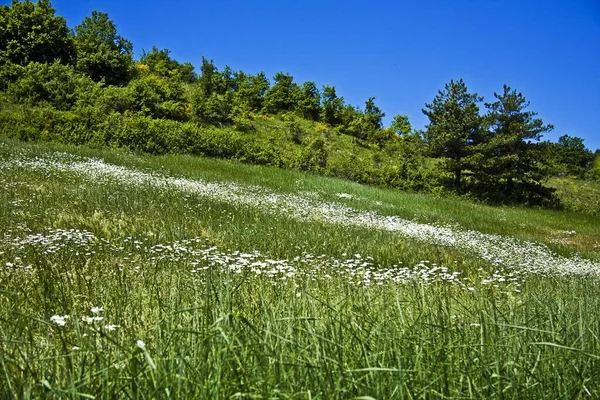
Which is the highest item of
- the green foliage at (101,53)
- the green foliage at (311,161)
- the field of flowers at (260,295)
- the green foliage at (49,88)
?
the green foliage at (101,53)

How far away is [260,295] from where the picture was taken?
8.51ft

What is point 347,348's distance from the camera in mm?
2021

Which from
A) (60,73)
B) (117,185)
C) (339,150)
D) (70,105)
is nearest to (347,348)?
(117,185)

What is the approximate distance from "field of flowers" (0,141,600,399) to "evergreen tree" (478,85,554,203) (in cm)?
1539

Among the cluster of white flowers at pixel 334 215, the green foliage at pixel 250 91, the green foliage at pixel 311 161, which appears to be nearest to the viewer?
the cluster of white flowers at pixel 334 215

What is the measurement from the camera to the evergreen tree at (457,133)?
35.1m

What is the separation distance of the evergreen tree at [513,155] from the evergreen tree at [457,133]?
1.39m

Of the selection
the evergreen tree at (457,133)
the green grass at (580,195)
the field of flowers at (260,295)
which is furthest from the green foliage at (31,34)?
the green grass at (580,195)

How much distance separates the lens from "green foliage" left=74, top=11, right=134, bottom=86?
36156 mm

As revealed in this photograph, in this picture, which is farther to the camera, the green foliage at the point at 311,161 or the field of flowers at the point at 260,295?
the green foliage at the point at 311,161

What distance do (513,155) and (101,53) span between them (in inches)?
1391

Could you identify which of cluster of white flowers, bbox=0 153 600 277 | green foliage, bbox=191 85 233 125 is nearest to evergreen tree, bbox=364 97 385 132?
green foliage, bbox=191 85 233 125

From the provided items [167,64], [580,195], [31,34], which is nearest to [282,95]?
[167,64]

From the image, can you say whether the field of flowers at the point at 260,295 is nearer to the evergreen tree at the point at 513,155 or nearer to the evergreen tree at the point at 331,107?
the evergreen tree at the point at 513,155
